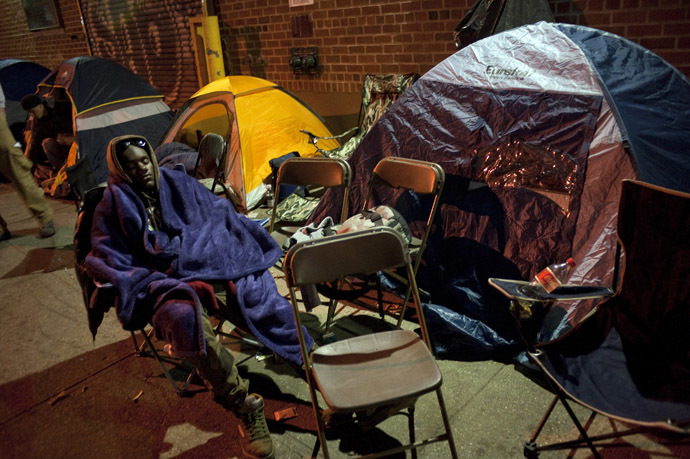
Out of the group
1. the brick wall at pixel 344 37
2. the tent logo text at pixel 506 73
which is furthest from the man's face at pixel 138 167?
the brick wall at pixel 344 37

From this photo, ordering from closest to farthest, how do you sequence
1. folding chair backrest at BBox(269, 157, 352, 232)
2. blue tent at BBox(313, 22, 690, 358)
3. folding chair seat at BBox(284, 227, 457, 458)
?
1. folding chair seat at BBox(284, 227, 457, 458)
2. blue tent at BBox(313, 22, 690, 358)
3. folding chair backrest at BBox(269, 157, 352, 232)

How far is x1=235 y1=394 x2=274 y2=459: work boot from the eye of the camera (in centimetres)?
216

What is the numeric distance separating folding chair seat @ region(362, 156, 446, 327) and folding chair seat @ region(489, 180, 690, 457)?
78 centimetres

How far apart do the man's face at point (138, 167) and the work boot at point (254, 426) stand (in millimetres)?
1190

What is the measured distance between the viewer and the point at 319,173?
3.24 m

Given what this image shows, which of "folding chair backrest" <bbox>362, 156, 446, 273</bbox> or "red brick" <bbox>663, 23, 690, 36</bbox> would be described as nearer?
"folding chair backrest" <bbox>362, 156, 446, 273</bbox>

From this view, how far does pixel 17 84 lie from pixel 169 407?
25.5 ft

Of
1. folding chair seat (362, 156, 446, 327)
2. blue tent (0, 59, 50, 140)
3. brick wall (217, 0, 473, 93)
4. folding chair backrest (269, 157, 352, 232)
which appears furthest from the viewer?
blue tent (0, 59, 50, 140)

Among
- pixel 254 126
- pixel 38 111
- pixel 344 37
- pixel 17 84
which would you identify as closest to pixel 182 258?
pixel 254 126

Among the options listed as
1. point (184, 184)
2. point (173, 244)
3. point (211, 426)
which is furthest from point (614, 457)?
point (184, 184)

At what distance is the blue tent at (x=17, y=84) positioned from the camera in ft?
25.0

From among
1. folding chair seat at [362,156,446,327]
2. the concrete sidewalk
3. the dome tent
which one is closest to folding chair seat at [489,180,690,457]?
the concrete sidewalk

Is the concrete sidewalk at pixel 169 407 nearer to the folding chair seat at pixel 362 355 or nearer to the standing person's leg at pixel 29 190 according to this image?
the folding chair seat at pixel 362 355

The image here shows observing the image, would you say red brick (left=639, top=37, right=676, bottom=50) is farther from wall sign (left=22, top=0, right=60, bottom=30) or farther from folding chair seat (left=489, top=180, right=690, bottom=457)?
wall sign (left=22, top=0, right=60, bottom=30)
